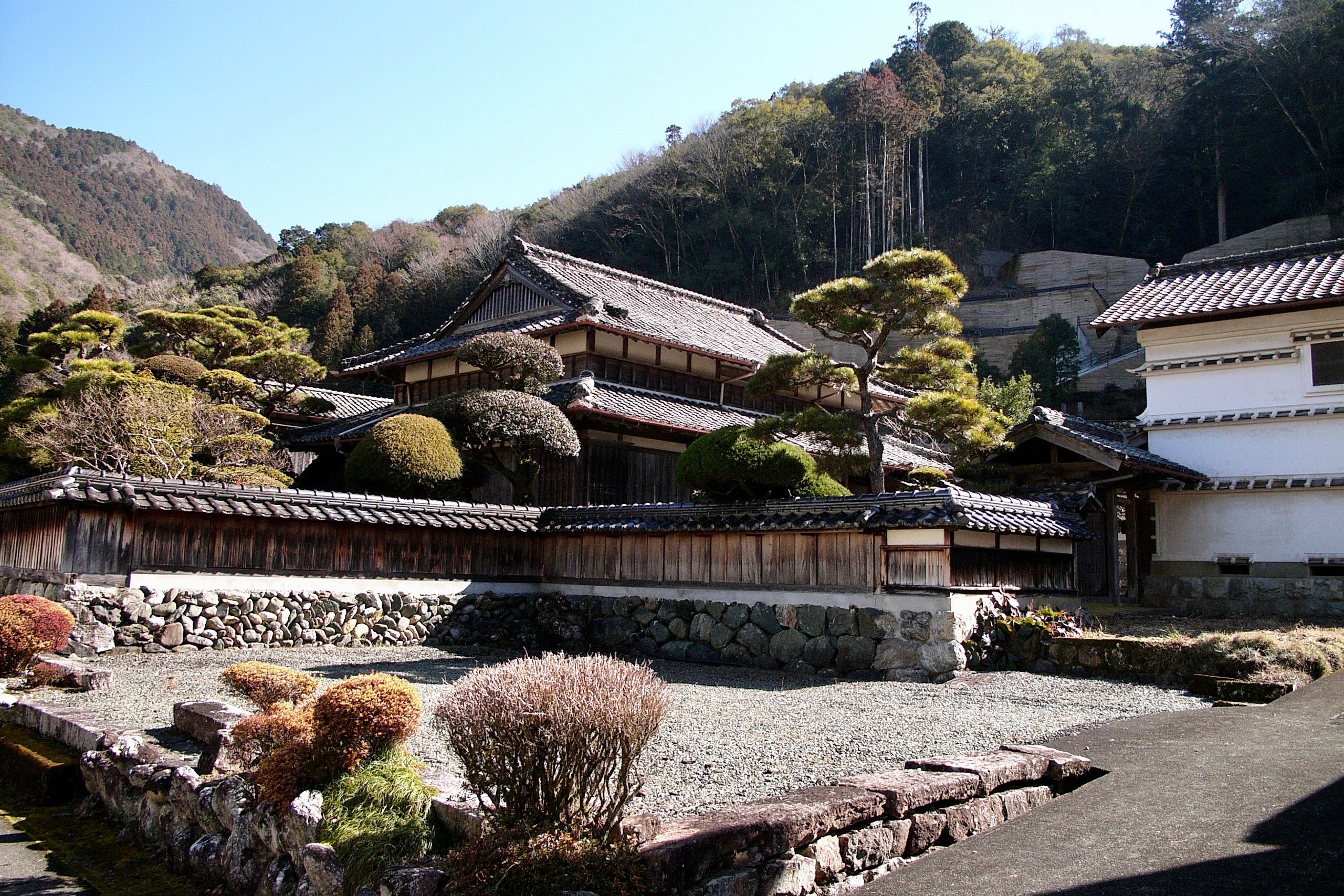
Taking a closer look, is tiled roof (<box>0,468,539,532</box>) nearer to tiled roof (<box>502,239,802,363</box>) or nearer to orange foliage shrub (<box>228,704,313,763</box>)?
tiled roof (<box>502,239,802,363</box>)

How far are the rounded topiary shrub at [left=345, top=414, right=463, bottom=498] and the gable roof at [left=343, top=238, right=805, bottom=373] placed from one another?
462cm

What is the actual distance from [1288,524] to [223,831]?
61.7ft

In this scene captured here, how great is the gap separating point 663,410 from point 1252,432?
39.0 feet

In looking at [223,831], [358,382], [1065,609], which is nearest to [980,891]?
[223,831]

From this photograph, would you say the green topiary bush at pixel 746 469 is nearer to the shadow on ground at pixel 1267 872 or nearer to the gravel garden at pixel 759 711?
the gravel garden at pixel 759 711

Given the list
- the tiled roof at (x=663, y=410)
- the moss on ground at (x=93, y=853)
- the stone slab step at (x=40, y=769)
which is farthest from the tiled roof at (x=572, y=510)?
the moss on ground at (x=93, y=853)

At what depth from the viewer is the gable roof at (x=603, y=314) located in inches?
855

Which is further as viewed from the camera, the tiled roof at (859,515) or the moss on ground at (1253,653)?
the tiled roof at (859,515)

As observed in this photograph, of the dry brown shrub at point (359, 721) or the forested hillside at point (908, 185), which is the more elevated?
the forested hillside at point (908, 185)

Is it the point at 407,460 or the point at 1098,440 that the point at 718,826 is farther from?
the point at 1098,440

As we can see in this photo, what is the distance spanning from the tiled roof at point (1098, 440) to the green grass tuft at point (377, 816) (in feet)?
48.5

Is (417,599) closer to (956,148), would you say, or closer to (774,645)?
(774,645)

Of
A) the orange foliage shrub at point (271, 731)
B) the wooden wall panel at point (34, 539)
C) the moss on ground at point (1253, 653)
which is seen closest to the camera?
the orange foliage shrub at point (271, 731)

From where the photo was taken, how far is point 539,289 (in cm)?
2319
